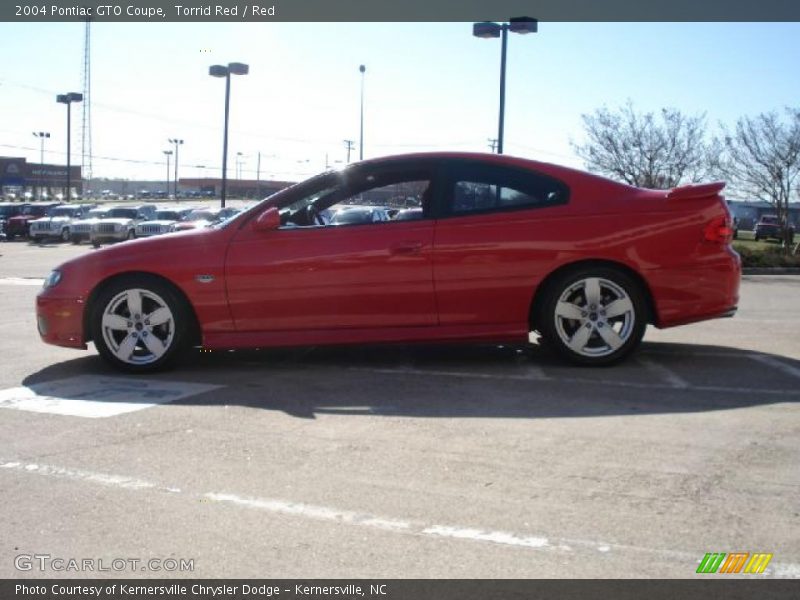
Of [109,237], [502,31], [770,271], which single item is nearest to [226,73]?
[109,237]

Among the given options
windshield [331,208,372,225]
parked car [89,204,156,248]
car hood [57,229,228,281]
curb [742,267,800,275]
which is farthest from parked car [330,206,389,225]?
parked car [89,204,156,248]

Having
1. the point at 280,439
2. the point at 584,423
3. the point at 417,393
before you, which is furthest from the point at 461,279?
the point at 280,439

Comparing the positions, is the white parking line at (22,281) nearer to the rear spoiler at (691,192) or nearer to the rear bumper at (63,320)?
the rear bumper at (63,320)

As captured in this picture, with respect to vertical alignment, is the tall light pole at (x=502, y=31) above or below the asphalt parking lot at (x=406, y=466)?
above

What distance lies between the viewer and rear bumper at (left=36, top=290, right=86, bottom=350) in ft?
21.1

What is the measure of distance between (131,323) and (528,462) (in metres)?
3.54

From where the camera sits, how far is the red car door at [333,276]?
6.25 meters

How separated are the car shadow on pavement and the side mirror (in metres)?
1.10

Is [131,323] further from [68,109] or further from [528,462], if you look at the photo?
[68,109]

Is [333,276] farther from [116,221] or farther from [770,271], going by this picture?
[116,221]

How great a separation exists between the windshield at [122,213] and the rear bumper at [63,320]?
97.5ft

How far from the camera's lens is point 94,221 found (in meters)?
33.9
